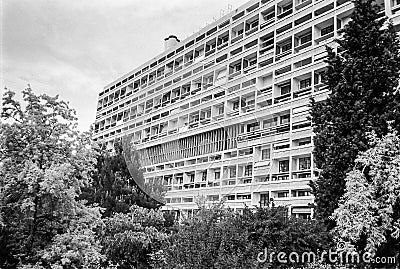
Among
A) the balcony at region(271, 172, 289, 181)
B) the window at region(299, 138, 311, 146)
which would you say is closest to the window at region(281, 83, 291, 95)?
the window at region(299, 138, 311, 146)

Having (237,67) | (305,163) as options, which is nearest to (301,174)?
(305,163)

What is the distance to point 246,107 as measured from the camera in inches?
1088

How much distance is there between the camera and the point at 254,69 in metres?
27.6

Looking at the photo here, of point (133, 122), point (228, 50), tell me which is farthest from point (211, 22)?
point (133, 122)

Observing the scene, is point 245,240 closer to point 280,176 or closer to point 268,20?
point 280,176

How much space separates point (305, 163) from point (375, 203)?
545 inches

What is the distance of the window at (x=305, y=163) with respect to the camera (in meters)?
22.8

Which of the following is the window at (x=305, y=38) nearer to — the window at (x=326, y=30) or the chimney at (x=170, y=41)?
the window at (x=326, y=30)

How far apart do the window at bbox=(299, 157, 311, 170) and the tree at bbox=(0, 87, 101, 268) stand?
589 inches

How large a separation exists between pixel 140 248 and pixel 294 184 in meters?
10.7

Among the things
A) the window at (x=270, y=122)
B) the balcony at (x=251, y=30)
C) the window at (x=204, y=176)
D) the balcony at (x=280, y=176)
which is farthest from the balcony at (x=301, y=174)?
the balcony at (x=251, y=30)

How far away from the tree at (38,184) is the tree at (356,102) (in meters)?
6.59

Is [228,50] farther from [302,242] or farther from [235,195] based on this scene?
[302,242]

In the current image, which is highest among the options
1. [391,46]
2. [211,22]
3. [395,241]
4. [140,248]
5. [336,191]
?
[211,22]
